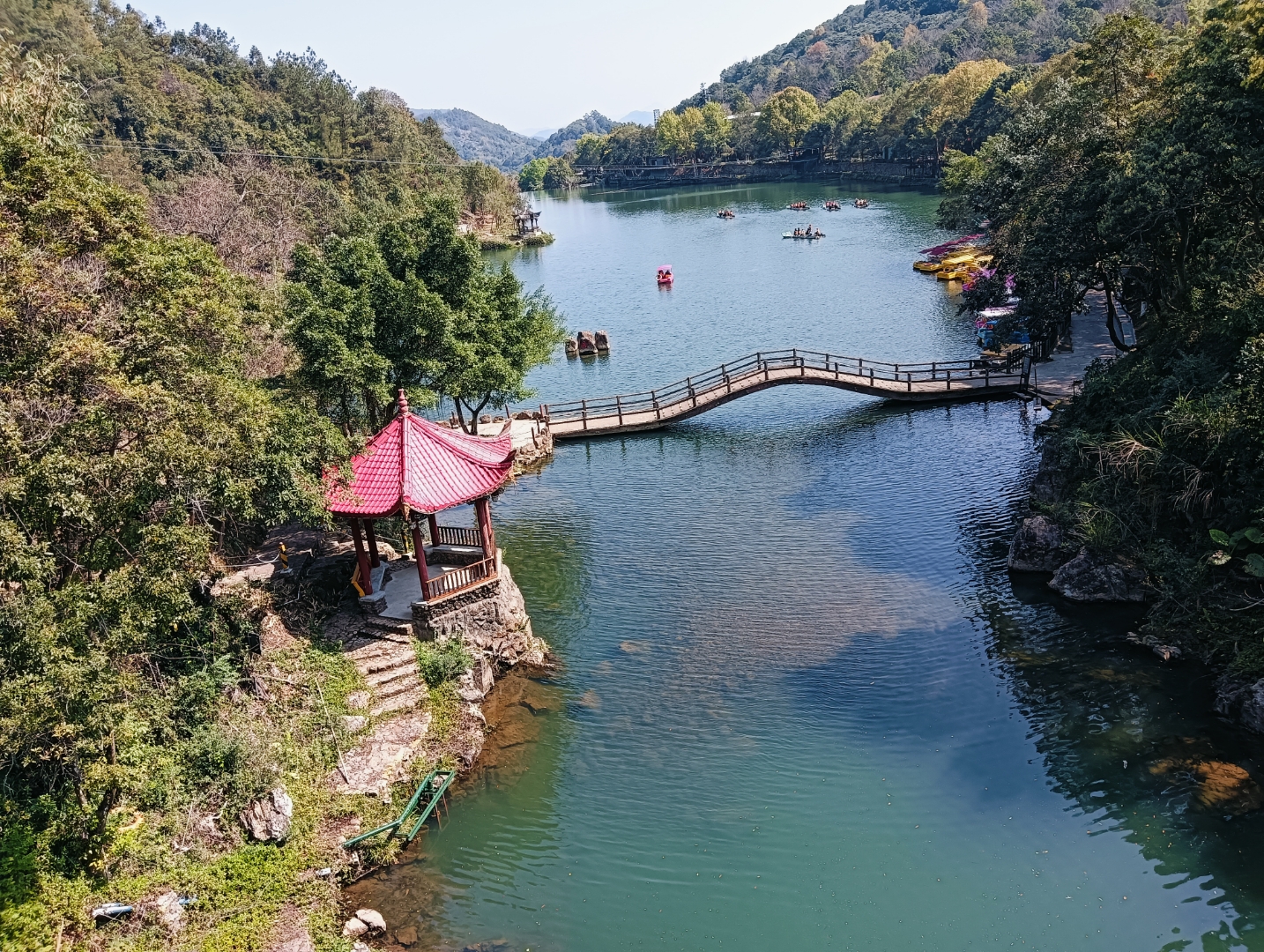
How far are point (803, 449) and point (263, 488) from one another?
75.9ft

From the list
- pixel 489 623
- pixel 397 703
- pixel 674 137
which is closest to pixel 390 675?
pixel 397 703

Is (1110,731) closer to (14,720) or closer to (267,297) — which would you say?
(14,720)

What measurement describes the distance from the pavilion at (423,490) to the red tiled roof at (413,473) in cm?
2

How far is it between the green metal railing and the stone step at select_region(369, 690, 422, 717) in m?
1.77

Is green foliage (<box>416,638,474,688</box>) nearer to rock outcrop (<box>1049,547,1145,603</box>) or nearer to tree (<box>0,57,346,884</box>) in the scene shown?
tree (<box>0,57,346,884</box>)

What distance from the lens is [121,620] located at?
1500 centimetres

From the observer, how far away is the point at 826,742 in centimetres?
1970

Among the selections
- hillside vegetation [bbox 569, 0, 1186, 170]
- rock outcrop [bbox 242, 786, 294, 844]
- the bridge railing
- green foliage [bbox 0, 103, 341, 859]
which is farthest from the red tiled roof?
hillside vegetation [bbox 569, 0, 1186, 170]

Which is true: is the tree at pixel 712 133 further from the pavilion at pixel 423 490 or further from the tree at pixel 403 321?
the pavilion at pixel 423 490

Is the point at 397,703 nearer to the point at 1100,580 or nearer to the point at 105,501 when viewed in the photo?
the point at 105,501

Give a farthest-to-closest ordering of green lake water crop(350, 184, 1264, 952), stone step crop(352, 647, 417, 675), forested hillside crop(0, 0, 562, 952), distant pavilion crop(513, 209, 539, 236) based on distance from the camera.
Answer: distant pavilion crop(513, 209, 539, 236) < stone step crop(352, 647, 417, 675) < green lake water crop(350, 184, 1264, 952) < forested hillside crop(0, 0, 562, 952)

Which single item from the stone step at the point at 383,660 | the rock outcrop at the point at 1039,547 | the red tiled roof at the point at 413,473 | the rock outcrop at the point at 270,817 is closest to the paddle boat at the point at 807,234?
the rock outcrop at the point at 1039,547

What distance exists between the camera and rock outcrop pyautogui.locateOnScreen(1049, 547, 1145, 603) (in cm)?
2364

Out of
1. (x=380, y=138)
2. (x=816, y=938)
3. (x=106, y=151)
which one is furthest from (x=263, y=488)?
(x=380, y=138)
